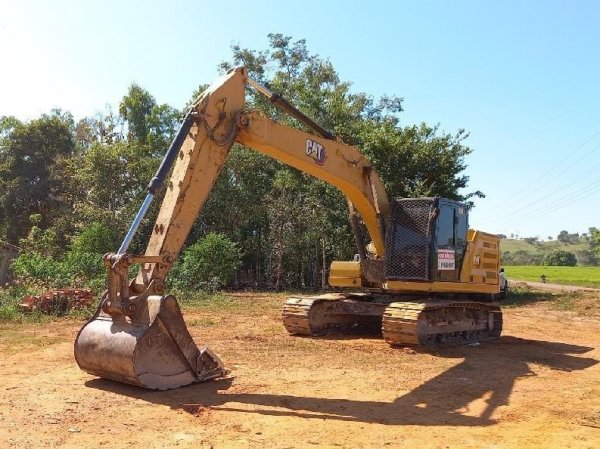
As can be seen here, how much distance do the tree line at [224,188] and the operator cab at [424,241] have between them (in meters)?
10.0

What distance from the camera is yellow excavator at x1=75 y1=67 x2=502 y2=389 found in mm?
6570

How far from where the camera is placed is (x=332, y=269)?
39.2 feet

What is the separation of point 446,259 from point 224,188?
1784 cm

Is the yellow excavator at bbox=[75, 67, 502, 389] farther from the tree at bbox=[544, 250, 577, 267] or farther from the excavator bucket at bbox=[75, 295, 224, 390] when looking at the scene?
the tree at bbox=[544, 250, 577, 267]

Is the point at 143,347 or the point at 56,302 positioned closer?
the point at 143,347

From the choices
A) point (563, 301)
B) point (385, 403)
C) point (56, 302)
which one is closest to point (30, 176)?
point (56, 302)

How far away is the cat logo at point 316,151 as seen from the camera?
901 cm

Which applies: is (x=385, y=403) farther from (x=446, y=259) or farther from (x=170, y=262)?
(x=446, y=259)

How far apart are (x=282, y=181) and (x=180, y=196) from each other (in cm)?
1890

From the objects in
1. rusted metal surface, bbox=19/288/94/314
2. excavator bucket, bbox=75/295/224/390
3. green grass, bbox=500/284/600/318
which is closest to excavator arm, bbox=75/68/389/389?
excavator bucket, bbox=75/295/224/390

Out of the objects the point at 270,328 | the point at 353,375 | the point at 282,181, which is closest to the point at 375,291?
the point at 270,328

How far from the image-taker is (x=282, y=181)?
25.9 meters

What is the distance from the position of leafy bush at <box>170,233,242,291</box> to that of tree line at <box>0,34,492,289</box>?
43 millimetres

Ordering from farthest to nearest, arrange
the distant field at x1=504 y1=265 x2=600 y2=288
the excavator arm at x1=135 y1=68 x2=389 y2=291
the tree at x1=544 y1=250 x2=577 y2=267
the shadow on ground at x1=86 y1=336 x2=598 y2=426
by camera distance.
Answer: the tree at x1=544 y1=250 x2=577 y2=267 → the distant field at x1=504 y1=265 x2=600 y2=288 → the excavator arm at x1=135 y1=68 x2=389 y2=291 → the shadow on ground at x1=86 y1=336 x2=598 y2=426
